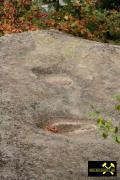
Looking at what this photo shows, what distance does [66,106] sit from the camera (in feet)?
40.9

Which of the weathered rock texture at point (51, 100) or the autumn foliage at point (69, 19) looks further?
the autumn foliage at point (69, 19)

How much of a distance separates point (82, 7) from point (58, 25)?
88.9 inches

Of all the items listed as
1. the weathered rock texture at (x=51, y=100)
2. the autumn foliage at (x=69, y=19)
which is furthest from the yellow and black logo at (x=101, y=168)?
the autumn foliage at (x=69, y=19)

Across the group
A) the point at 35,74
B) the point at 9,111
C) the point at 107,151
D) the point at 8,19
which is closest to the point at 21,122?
the point at 9,111

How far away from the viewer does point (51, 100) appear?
12.6 meters

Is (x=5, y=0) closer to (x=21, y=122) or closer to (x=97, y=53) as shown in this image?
(x=97, y=53)

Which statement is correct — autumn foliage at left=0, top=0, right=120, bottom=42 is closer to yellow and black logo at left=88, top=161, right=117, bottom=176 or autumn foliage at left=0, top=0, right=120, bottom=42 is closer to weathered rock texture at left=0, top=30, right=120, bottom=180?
weathered rock texture at left=0, top=30, right=120, bottom=180

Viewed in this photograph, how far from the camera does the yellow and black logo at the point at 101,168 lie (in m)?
7.81

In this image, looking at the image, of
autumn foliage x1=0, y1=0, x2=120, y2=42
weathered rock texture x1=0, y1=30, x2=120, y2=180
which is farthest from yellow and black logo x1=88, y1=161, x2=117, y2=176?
autumn foliage x1=0, y1=0, x2=120, y2=42

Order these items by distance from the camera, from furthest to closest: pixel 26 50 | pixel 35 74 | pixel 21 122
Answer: pixel 26 50, pixel 35 74, pixel 21 122

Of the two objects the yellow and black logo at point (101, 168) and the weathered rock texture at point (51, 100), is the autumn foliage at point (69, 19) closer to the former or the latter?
the weathered rock texture at point (51, 100)

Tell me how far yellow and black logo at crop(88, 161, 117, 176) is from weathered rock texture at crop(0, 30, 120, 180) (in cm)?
36

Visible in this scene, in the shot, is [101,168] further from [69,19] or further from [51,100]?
[69,19]

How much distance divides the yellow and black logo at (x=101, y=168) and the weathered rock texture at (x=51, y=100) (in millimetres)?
363
